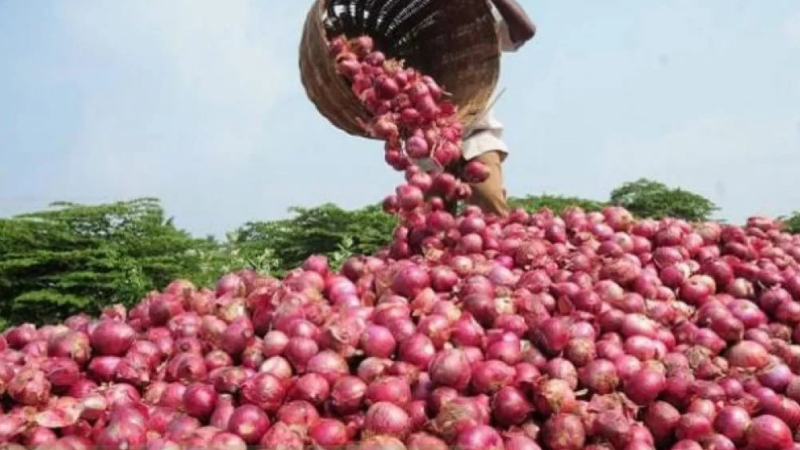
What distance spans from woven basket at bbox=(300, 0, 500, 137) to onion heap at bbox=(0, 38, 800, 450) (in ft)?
4.19

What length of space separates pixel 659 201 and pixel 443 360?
47.0 feet

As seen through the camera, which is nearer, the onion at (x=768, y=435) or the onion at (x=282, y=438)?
the onion at (x=282, y=438)

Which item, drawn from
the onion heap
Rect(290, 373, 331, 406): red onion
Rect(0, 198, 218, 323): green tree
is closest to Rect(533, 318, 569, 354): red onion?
the onion heap

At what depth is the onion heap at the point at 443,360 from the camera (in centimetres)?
167

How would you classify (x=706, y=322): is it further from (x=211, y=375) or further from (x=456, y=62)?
(x=456, y=62)

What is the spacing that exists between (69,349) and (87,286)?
445cm

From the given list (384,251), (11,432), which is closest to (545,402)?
(11,432)

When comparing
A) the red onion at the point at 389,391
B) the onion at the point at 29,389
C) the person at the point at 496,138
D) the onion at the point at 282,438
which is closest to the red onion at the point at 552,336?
the red onion at the point at 389,391

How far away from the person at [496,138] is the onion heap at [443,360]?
1.84 metres

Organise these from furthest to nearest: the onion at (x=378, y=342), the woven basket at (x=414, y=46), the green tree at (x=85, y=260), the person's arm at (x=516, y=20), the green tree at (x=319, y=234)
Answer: the green tree at (x=319, y=234), the green tree at (x=85, y=260), the person's arm at (x=516, y=20), the woven basket at (x=414, y=46), the onion at (x=378, y=342)

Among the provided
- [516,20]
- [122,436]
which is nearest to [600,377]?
[122,436]

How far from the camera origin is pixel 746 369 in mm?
1938

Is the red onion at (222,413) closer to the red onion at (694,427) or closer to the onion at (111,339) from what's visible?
the onion at (111,339)

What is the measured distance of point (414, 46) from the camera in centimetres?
432
